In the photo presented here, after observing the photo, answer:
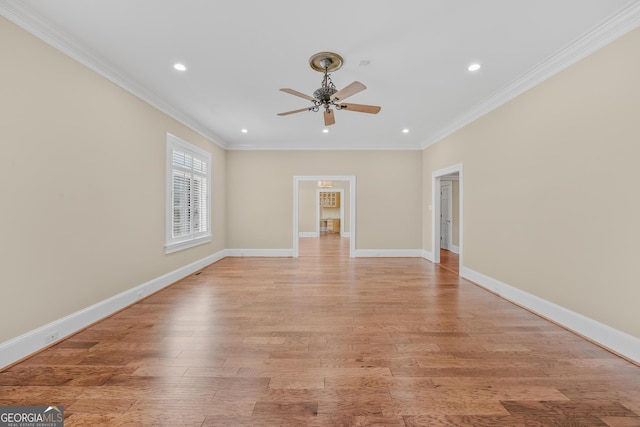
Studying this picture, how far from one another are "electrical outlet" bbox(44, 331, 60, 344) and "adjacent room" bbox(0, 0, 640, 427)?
11mm

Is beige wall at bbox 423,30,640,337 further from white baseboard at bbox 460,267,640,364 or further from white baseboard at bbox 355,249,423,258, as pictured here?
white baseboard at bbox 355,249,423,258

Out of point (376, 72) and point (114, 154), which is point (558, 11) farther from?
point (114, 154)

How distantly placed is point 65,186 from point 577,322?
517 centimetres

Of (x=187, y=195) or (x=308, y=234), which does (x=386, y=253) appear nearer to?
(x=187, y=195)

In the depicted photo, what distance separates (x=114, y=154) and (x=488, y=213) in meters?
5.20

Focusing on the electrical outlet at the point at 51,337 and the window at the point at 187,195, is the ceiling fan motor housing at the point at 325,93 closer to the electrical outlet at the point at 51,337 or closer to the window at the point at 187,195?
the window at the point at 187,195

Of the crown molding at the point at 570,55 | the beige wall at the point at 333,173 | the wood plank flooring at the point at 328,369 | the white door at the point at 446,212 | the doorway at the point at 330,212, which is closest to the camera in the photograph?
the wood plank flooring at the point at 328,369

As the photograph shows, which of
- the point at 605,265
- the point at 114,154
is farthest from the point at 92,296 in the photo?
the point at 605,265

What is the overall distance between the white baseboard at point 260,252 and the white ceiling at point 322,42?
147 inches

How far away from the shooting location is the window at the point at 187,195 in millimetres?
4305

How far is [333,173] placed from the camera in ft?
22.0

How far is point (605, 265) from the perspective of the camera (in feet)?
7.85

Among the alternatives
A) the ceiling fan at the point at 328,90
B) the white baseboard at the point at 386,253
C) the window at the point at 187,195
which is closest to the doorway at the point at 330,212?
the white baseboard at the point at 386,253

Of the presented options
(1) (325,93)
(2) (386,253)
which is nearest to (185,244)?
(1) (325,93)
